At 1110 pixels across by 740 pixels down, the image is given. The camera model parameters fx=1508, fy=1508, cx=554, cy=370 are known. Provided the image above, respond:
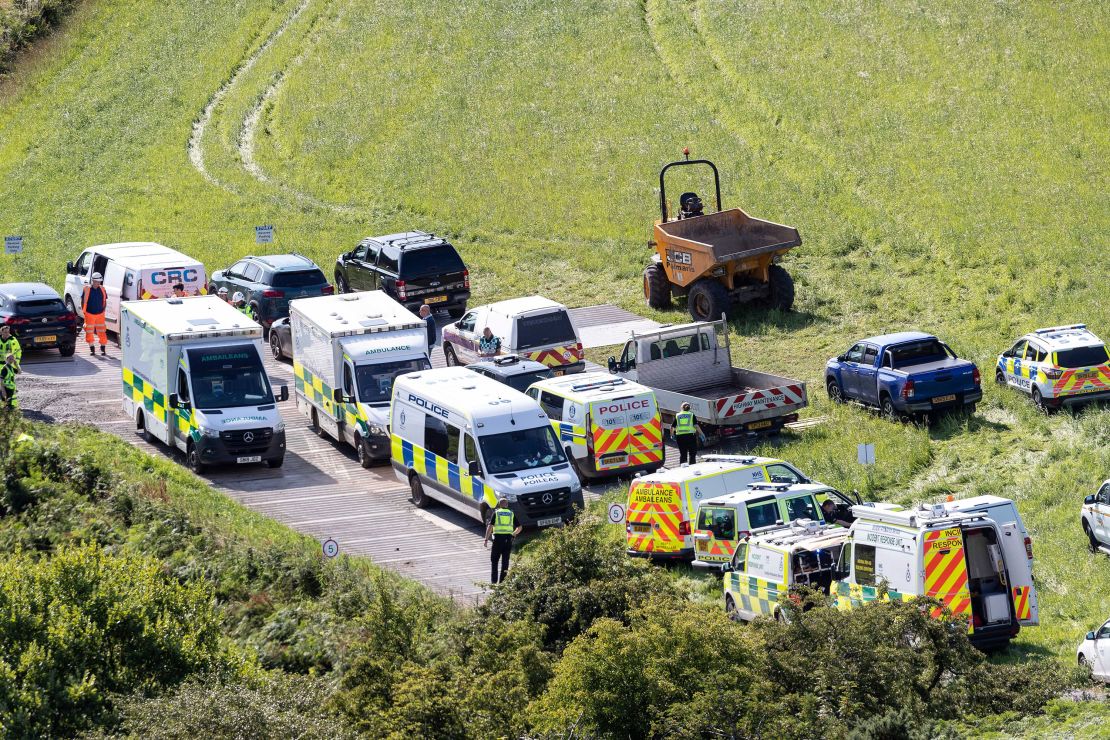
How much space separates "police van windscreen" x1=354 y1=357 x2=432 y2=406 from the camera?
26938mm

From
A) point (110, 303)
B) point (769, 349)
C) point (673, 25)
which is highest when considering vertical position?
point (673, 25)

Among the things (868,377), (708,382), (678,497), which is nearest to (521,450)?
(678,497)

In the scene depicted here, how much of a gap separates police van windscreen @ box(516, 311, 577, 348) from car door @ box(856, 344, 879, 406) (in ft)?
19.2

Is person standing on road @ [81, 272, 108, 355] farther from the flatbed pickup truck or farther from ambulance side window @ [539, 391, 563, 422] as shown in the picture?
ambulance side window @ [539, 391, 563, 422]

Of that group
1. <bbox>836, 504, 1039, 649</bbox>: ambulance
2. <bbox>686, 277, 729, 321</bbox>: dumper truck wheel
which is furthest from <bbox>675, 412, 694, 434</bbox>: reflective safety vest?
<bbox>686, 277, 729, 321</bbox>: dumper truck wheel

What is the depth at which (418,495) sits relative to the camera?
24.8 meters

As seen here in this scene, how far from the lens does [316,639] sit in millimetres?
18297

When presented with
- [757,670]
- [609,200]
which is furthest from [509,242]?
[757,670]

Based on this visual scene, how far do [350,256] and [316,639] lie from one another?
783 inches

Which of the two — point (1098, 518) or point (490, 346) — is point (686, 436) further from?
point (1098, 518)

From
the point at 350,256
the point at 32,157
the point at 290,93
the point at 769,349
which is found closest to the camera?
the point at 769,349

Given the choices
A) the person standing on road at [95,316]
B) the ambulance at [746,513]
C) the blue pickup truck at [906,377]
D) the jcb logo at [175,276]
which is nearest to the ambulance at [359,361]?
the jcb logo at [175,276]

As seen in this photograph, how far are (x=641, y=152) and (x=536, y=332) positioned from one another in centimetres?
2220

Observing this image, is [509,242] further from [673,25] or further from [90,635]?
[90,635]
